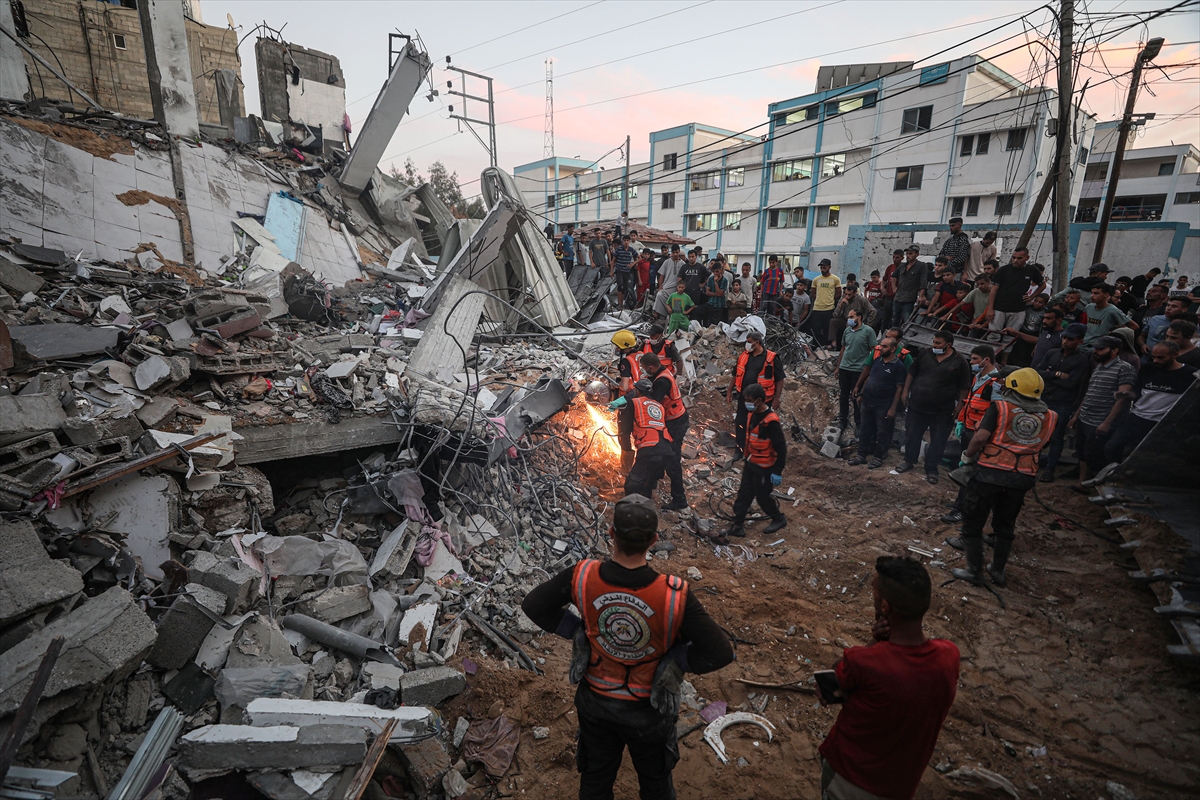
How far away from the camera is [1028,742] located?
334 cm

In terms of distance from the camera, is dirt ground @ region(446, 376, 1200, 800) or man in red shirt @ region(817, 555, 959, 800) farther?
dirt ground @ region(446, 376, 1200, 800)

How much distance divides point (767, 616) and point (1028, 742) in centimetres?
182

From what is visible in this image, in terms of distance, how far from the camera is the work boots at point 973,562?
15.6 ft

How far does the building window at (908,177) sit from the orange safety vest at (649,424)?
24967mm

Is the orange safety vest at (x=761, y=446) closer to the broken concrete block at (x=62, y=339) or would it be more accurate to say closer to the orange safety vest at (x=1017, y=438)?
the orange safety vest at (x=1017, y=438)

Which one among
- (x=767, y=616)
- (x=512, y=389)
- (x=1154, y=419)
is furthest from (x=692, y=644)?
(x=1154, y=419)

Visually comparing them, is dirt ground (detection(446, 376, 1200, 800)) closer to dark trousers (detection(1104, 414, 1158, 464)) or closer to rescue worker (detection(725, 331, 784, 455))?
dark trousers (detection(1104, 414, 1158, 464))

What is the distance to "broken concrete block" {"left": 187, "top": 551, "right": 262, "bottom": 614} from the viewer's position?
3350 mm

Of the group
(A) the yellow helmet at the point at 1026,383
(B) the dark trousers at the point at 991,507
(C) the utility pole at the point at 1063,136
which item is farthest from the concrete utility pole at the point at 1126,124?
(B) the dark trousers at the point at 991,507

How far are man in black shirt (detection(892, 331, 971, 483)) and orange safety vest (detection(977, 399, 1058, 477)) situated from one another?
2.12 m

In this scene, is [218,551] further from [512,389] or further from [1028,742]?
[1028,742]

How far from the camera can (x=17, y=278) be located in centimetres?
585

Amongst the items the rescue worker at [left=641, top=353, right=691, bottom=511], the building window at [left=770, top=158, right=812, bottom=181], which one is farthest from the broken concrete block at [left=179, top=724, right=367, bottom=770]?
the building window at [left=770, top=158, right=812, bottom=181]

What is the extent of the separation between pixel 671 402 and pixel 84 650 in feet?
16.6
